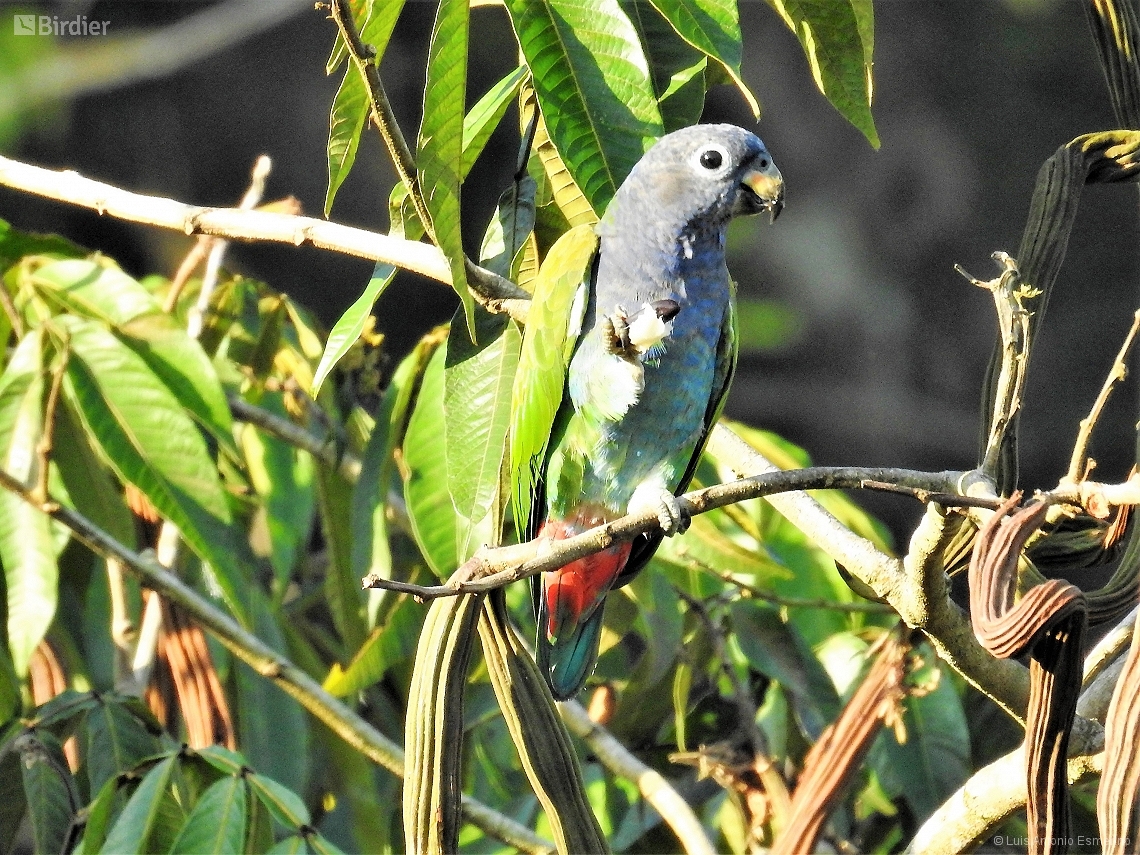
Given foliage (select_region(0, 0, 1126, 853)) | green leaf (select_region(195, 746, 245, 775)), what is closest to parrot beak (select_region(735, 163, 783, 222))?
foliage (select_region(0, 0, 1126, 853))

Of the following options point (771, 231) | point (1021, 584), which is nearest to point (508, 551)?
point (1021, 584)

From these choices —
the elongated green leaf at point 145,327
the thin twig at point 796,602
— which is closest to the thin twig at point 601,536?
the thin twig at point 796,602

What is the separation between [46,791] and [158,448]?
42cm

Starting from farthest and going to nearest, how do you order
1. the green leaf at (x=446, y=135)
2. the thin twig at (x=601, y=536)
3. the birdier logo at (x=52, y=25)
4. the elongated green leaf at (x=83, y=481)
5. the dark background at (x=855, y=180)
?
the dark background at (x=855, y=180)
the birdier logo at (x=52, y=25)
the elongated green leaf at (x=83, y=481)
the green leaf at (x=446, y=135)
the thin twig at (x=601, y=536)

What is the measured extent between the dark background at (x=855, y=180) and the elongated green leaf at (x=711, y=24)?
105 inches

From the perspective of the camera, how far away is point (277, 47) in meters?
4.13

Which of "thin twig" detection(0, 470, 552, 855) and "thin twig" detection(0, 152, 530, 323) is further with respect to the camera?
"thin twig" detection(0, 470, 552, 855)

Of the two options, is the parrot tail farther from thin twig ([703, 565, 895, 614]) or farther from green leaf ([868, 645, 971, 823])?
green leaf ([868, 645, 971, 823])

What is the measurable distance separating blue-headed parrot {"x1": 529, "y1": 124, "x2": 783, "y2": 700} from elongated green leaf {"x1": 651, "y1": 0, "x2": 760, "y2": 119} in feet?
1.24

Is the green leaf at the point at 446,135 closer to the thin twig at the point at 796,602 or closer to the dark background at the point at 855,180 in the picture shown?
the thin twig at the point at 796,602

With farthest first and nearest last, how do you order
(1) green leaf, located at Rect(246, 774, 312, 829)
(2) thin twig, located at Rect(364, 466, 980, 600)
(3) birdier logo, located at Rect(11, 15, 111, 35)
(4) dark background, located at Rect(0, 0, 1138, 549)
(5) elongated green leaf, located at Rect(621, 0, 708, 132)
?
(4) dark background, located at Rect(0, 0, 1138, 549) → (3) birdier logo, located at Rect(11, 15, 111, 35) → (1) green leaf, located at Rect(246, 774, 312, 829) → (5) elongated green leaf, located at Rect(621, 0, 708, 132) → (2) thin twig, located at Rect(364, 466, 980, 600)

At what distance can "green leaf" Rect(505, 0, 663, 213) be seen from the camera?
117cm

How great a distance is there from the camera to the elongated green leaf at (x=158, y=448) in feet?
5.02

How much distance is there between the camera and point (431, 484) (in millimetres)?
1529
